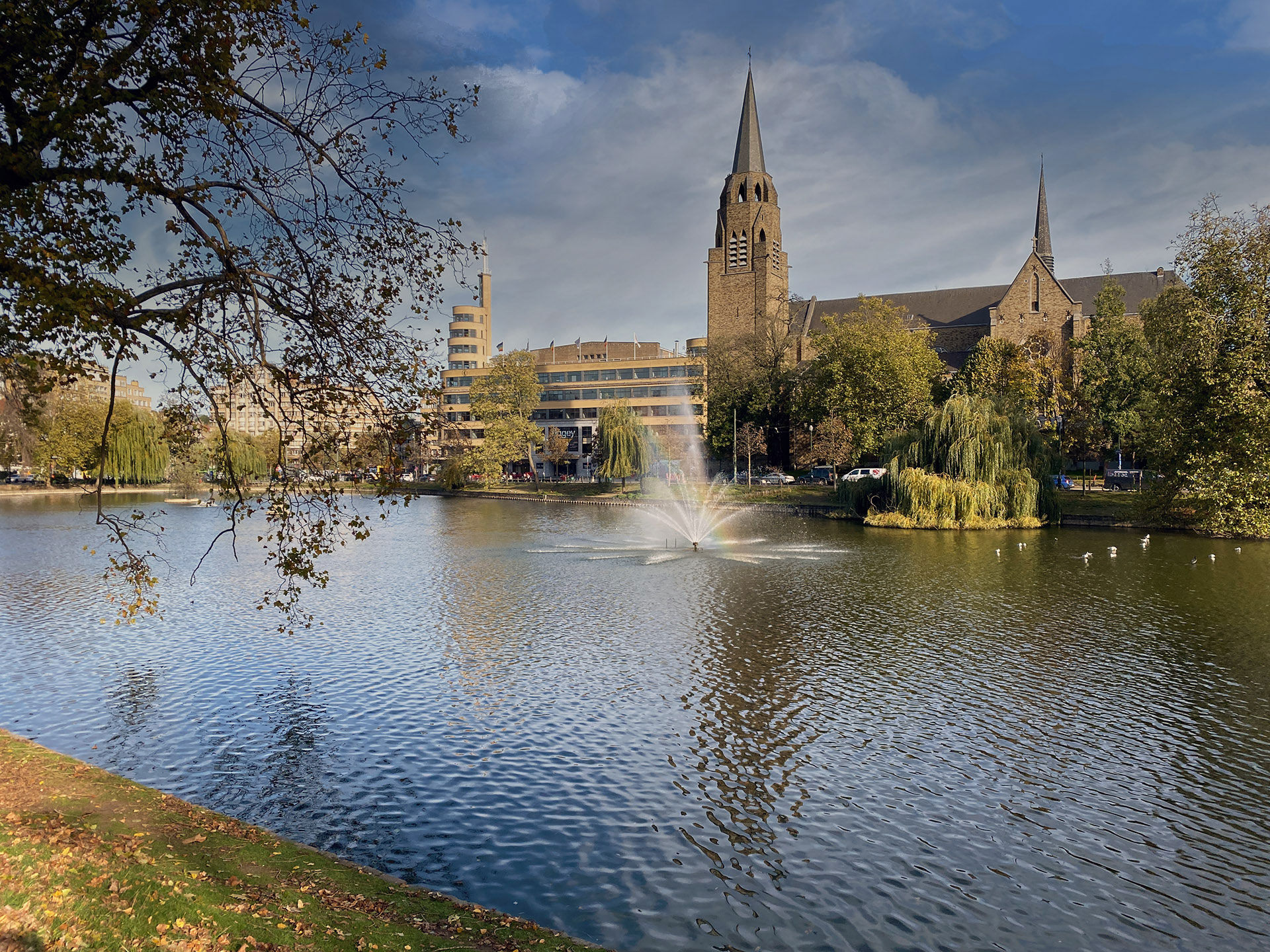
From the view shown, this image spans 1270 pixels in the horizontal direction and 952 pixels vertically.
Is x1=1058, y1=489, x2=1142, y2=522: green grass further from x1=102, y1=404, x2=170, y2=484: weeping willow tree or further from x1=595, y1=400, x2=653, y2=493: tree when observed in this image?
x1=102, y1=404, x2=170, y2=484: weeping willow tree

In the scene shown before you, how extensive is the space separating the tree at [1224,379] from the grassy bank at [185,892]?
93.3 feet

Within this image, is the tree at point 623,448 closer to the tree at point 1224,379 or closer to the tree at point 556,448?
the tree at point 556,448

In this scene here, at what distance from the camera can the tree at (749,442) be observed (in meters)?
75.7

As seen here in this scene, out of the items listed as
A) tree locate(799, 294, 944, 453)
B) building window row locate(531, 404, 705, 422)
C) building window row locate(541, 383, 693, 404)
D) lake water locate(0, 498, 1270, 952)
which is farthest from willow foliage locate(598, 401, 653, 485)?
lake water locate(0, 498, 1270, 952)

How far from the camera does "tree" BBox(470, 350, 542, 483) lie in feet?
281

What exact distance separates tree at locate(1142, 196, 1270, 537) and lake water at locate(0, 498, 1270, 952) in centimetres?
369

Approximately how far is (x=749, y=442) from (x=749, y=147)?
1888 inches

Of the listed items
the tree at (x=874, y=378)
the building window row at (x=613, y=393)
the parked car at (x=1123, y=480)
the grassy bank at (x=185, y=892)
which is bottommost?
the grassy bank at (x=185, y=892)

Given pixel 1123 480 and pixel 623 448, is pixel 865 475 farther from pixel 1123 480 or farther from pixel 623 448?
pixel 623 448

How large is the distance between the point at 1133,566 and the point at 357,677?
2853 cm

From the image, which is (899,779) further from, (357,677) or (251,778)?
(357,677)

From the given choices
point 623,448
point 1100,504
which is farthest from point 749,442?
point 1100,504

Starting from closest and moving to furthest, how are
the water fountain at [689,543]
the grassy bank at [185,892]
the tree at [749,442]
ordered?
the grassy bank at [185,892] → the water fountain at [689,543] → the tree at [749,442]

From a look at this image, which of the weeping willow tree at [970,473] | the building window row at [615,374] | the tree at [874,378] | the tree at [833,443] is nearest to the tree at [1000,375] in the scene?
the tree at [874,378]
